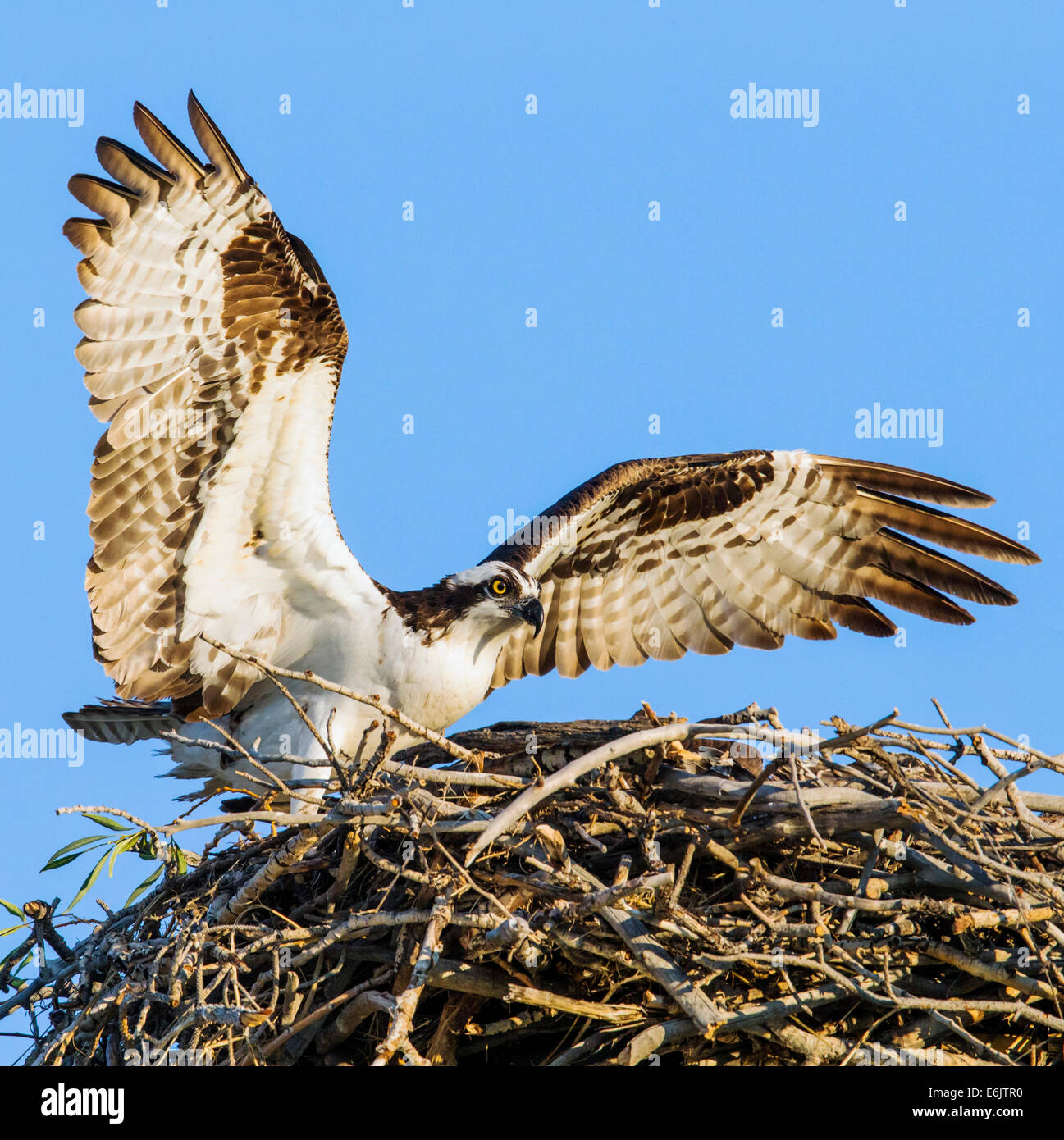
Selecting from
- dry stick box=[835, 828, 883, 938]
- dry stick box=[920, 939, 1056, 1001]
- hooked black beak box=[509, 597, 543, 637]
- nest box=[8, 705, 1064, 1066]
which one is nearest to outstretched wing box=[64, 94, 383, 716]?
hooked black beak box=[509, 597, 543, 637]

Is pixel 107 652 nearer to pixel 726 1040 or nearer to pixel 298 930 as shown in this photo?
pixel 298 930

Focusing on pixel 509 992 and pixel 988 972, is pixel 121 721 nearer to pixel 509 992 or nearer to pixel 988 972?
pixel 509 992

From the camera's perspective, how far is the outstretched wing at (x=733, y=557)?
7.88m

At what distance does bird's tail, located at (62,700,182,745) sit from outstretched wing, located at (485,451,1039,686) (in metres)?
2.23

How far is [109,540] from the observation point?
22.5ft

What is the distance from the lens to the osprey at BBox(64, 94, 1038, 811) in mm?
6625

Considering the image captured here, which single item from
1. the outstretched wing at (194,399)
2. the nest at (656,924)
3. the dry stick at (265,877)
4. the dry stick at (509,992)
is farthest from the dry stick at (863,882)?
the outstretched wing at (194,399)

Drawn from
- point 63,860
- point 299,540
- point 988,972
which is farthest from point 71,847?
point 988,972

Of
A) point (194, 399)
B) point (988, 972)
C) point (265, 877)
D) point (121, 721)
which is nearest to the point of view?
point (988, 972)

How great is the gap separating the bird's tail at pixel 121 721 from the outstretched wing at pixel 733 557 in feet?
7.33

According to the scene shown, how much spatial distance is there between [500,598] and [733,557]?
1971 mm

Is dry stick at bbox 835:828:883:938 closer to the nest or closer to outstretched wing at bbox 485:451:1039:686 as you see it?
the nest

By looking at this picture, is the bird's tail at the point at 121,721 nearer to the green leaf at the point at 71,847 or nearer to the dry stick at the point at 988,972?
the green leaf at the point at 71,847

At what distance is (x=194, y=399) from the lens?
6805 millimetres
